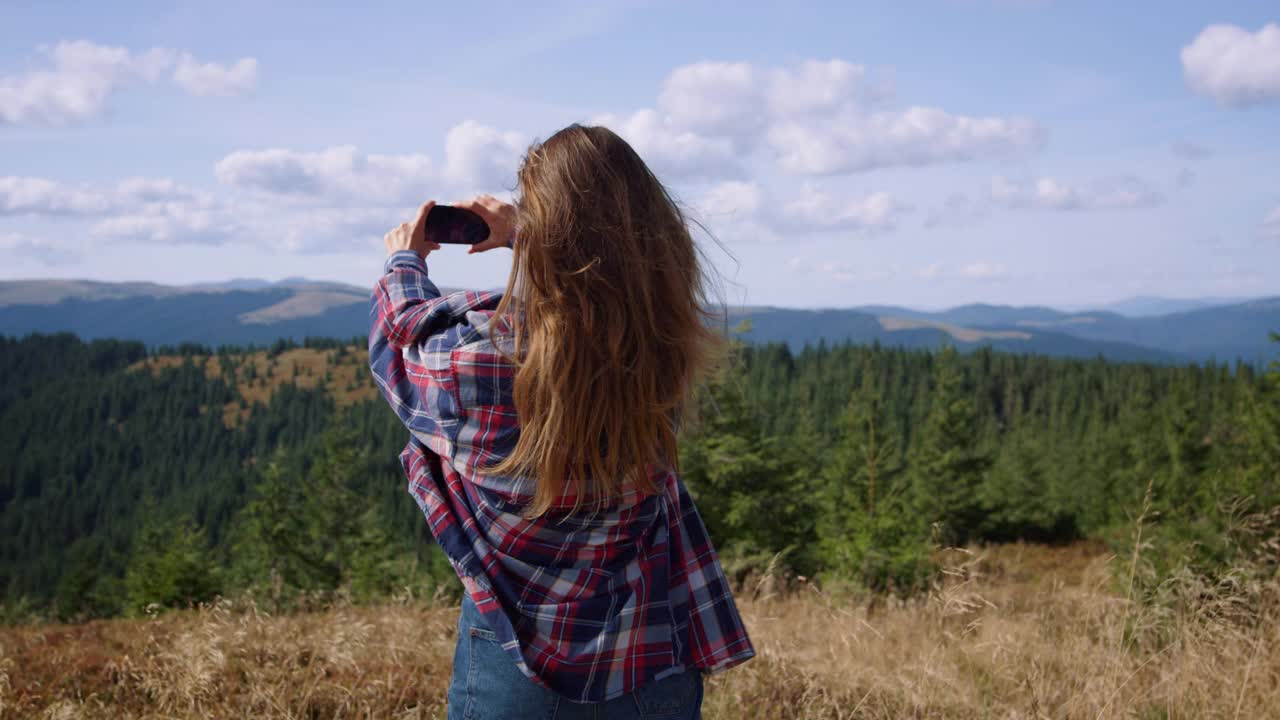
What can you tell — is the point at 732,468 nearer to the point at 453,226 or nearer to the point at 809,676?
the point at 809,676

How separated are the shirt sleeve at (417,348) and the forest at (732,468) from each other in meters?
0.63

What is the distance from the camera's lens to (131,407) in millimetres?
166625

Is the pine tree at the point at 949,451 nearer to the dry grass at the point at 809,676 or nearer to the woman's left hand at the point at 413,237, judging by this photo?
the dry grass at the point at 809,676

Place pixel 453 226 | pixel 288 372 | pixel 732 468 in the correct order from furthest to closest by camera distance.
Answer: pixel 288 372, pixel 732 468, pixel 453 226

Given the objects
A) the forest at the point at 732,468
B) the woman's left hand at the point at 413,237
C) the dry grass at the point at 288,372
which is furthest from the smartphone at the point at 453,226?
the dry grass at the point at 288,372

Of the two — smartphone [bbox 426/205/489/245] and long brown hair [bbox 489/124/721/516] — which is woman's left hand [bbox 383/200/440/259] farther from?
long brown hair [bbox 489/124/721/516]

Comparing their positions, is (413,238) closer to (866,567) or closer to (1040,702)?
(1040,702)

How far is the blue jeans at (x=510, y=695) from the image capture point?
171 centimetres

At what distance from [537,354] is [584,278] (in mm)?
190

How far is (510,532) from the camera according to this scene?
173cm

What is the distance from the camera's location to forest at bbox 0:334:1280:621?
1465 cm

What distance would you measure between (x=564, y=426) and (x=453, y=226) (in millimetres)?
731

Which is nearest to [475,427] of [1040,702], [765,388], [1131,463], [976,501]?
[1040,702]

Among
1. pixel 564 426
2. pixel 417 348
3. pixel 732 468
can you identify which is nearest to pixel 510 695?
pixel 564 426
